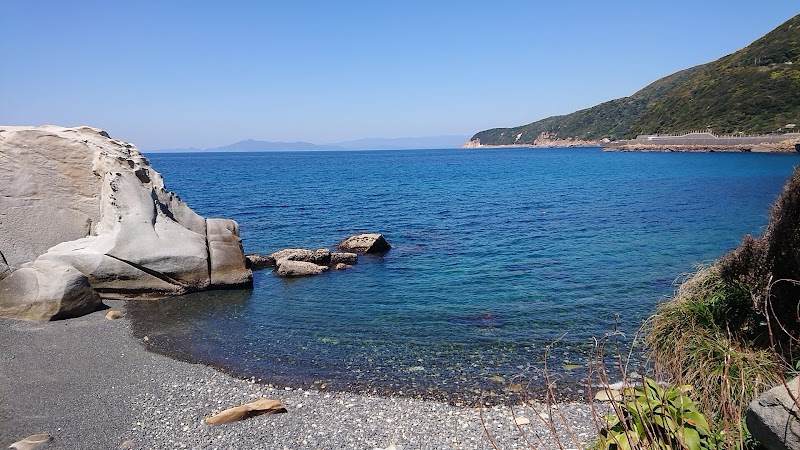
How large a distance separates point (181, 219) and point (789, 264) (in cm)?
2337

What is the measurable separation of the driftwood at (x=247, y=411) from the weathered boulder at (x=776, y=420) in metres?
9.40

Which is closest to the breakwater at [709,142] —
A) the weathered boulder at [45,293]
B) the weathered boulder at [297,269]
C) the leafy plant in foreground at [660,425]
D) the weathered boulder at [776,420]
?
the weathered boulder at [297,269]

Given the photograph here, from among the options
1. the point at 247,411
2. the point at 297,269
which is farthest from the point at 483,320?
the point at 297,269

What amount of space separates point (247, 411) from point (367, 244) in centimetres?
1899

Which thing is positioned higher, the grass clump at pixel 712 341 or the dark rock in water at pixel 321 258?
the grass clump at pixel 712 341

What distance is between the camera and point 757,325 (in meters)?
7.97

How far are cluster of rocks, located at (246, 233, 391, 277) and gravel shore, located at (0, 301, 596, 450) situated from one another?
11.0 meters

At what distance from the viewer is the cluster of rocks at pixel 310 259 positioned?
25703 millimetres

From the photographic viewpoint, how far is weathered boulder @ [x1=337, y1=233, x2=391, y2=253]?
29.8 metres

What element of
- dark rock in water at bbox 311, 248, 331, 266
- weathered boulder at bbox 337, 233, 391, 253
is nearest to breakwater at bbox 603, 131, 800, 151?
weathered boulder at bbox 337, 233, 391, 253

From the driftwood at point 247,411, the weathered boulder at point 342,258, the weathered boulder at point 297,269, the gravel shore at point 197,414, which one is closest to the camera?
the gravel shore at point 197,414

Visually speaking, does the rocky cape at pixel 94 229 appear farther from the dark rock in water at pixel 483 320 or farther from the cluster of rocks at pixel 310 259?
the dark rock in water at pixel 483 320

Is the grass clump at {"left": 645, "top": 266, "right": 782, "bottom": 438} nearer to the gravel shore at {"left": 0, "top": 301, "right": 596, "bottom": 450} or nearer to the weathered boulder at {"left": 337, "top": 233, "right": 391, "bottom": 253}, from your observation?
the gravel shore at {"left": 0, "top": 301, "right": 596, "bottom": 450}

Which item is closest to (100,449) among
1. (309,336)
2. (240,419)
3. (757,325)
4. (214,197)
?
(240,419)
